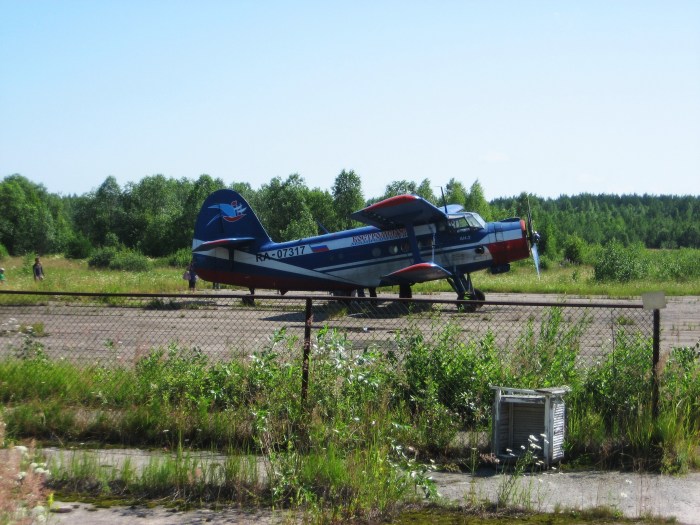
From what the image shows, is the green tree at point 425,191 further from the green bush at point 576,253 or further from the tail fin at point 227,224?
the tail fin at point 227,224

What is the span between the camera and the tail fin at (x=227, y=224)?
2389cm

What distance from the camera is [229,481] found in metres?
6.15

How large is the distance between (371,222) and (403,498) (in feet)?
53.9

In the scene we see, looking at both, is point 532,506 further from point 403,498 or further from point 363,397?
point 363,397

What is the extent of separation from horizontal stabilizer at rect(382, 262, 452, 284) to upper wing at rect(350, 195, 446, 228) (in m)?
1.45

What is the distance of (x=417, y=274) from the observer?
21172 millimetres

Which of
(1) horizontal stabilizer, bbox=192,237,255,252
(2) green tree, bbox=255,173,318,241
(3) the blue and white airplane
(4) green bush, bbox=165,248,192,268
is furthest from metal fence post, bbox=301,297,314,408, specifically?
(2) green tree, bbox=255,173,318,241

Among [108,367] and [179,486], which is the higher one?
[108,367]

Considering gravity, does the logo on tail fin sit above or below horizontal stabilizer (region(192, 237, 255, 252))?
above

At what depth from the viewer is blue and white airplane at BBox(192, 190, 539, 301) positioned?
2159cm

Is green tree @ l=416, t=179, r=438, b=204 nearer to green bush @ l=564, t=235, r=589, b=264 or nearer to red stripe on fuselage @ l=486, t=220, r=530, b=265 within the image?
green bush @ l=564, t=235, r=589, b=264

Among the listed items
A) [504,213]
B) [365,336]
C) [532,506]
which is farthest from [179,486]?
[504,213]

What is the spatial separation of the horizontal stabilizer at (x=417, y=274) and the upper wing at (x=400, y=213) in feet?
4.76

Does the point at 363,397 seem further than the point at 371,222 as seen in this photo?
No
